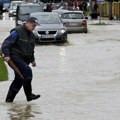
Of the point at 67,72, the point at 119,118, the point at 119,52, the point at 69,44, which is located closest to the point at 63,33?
the point at 69,44

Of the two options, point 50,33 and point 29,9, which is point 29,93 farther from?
point 29,9

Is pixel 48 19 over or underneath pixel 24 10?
over

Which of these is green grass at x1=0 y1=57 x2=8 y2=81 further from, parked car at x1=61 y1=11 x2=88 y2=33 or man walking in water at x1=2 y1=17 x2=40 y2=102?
parked car at x1=61 y1=11 x2=88 y2=33

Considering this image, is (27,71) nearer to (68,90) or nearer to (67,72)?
A: (68,90)

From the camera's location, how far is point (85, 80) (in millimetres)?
16328

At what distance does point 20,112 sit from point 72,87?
3.81 metres

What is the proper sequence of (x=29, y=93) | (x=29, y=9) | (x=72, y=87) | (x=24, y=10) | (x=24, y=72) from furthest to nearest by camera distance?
(x=29, y=9) → (x=24, y=10) → (x=72, y=87) → (x=29, y=93) → (x=24, y=72)

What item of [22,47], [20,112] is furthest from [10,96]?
[20,112]

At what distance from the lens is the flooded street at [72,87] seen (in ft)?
36.0

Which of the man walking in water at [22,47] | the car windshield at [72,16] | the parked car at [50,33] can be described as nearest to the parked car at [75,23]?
the car windshield at [72,16]

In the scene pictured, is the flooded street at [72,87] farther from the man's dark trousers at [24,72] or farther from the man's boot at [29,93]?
the man's dark trousers at [24,72]

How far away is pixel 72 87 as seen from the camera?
579 inches

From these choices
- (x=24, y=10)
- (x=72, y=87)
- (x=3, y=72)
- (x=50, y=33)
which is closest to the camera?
(x=72, y=87)

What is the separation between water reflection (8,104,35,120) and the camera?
10531mm
